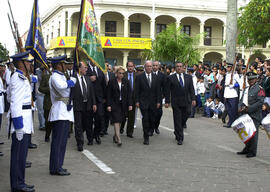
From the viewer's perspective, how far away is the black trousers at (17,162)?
5398 millimetres

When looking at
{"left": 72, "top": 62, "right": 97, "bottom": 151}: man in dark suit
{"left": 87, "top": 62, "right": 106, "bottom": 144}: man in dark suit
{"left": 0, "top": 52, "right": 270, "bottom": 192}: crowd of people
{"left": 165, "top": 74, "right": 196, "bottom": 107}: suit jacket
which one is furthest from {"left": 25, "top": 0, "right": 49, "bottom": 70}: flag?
{"left": 165, "top": 74, "right": 196, "bottom": 107}: suit jacket

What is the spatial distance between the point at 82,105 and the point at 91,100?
0.38 meters

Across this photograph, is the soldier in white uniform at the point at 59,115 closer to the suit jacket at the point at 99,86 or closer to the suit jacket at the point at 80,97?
the suit jacket at the point at 80,97

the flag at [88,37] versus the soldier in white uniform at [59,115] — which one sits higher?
the flag at [88,37]

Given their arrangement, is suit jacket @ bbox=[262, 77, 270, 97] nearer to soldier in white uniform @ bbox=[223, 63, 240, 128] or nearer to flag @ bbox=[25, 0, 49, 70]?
soldier in white uniform @ bbox=[223, 63, 240, 128]

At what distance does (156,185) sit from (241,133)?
288 cm

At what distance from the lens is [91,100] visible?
905cm

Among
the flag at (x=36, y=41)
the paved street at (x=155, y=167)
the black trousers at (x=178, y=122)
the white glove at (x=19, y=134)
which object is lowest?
the paved street at (x=155, y=167)

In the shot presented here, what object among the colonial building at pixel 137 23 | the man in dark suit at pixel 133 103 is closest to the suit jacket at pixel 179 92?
the man in dark suit at pixel 133 103

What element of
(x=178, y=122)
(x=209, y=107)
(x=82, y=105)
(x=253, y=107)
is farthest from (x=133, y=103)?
(x=209, y=107)

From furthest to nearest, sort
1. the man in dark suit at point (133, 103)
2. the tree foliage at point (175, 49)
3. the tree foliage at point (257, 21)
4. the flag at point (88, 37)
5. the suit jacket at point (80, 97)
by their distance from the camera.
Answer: the tree foliage at point (175, 49) < the tree foliage at point (257, 21) < the man in dark suit at point (133, 103) < the suit jacket at point (80, 97) < the flag at point (88, 37)

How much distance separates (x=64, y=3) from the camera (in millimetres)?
43750

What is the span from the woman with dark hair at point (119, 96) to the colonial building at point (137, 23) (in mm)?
32445

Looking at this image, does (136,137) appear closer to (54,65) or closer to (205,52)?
(54,65)
